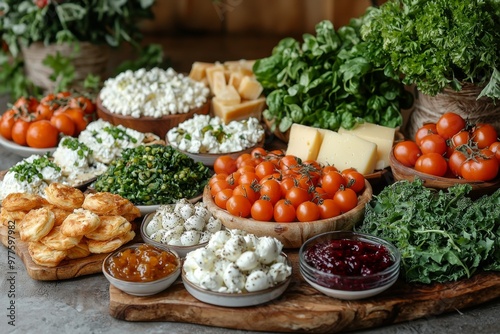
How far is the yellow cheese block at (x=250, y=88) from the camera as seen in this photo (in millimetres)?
4738

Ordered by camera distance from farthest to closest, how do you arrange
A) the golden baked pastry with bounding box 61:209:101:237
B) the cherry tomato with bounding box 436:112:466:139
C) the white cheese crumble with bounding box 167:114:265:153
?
the white cheese crumble with bounding box 167:114:265:153 < the cherry tomato with bounding box 436:112:466:139 < the golden baked pastry with bounding box 61:209:101:237

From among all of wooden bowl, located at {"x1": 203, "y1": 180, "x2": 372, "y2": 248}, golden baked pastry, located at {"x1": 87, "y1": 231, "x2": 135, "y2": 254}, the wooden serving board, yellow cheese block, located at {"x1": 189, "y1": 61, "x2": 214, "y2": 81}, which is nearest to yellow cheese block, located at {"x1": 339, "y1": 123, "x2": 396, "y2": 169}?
wooden bowl, located at {"x1": 203, "y1": 180, "x2": 372, "y2": 248}

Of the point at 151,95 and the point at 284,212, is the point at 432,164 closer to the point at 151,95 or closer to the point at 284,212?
the point at 284,212

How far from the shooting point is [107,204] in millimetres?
3289

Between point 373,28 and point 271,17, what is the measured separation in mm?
4085

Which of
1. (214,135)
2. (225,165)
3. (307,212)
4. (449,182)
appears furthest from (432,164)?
(214,135)

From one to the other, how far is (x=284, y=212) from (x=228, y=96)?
167 cm

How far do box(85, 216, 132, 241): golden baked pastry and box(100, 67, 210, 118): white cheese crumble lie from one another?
4.46 ft

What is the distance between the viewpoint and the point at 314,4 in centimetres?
766

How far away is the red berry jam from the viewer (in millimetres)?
2869

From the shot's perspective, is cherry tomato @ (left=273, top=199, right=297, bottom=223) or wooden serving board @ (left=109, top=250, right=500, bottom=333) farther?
cherry tomato @ (left=273, top=199, right=297, bottom=223)

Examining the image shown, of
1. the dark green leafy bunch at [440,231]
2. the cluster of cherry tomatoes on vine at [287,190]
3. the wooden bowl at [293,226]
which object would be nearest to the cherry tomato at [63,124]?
the cluster of cherry tomatoes on vine at [287,190]

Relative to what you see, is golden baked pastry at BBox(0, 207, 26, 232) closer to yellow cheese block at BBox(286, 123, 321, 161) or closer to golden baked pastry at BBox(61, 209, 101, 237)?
golden baked pastry at BBox(61, 209, 101, 237)

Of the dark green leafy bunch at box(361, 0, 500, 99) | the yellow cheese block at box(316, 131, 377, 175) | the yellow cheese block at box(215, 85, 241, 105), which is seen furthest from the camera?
the yellow cheese block at box(215, 85, 241, 105)
